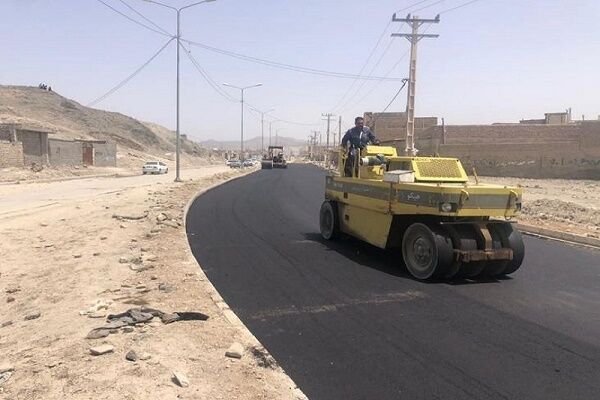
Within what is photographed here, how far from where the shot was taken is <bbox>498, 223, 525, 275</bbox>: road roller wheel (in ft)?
27.5

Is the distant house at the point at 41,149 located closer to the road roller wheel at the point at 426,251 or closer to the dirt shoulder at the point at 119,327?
the dirt shoulder at the point at 119,327

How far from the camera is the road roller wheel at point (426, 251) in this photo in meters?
7.92

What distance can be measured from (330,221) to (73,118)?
93.9 m

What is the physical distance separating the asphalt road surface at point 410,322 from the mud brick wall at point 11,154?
3410 centimetres

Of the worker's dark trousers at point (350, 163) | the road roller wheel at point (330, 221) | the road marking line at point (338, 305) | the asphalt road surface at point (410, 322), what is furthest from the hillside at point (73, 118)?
the road marking line at point (338, 305)

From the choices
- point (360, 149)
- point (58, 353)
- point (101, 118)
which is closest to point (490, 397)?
point (58, 353)

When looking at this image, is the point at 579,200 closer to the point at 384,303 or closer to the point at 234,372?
the point at 384,303

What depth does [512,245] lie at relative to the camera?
839cm

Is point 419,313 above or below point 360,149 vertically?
below

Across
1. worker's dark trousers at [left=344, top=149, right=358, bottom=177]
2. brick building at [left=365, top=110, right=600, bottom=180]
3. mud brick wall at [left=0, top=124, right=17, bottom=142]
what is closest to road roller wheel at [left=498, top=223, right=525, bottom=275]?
worker's dark trousers at [left=344, top=149, right=358, bottom=177]

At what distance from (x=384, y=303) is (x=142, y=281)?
3.51 m

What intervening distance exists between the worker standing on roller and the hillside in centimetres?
6345

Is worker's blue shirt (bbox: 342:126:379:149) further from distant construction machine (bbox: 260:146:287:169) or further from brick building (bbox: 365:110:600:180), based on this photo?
distant construction machine (bbox: 260:146:287:169)

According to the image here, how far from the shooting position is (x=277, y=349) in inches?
206
